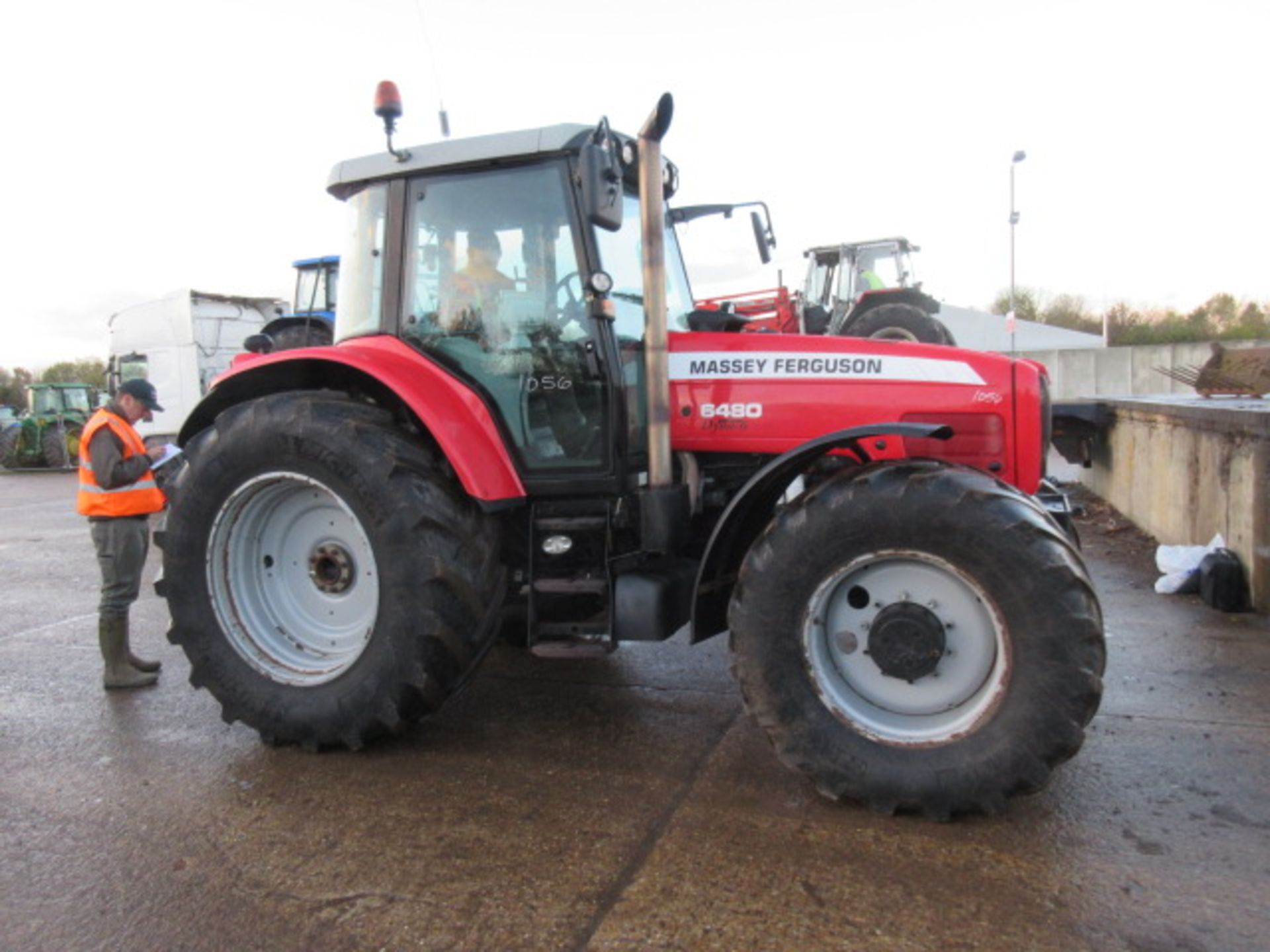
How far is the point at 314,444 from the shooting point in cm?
350

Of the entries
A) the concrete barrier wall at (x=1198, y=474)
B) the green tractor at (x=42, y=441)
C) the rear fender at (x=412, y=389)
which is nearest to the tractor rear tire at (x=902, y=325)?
the concrete barrier wall at (x=1198, y=474)

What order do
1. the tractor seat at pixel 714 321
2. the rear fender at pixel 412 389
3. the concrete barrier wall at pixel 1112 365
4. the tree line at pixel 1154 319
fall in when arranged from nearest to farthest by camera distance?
the rear fender at pixel 412 389 < the tractor seat at pixel 714 321 < the concrete barrier wall at pixel 1112 365 < the tree line at pixel 1154 319

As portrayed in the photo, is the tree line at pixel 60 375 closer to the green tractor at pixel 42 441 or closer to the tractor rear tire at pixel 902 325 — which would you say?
the green tractor at pixel 42 441

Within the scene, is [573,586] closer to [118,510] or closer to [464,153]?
[464,153]

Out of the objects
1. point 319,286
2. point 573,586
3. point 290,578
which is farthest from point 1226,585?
point 319,286

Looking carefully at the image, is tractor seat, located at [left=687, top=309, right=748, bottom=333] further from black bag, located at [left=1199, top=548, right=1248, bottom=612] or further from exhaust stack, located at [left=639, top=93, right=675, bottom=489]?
black bag, located at [left=1199, top=548, right=1248, bottom=612]

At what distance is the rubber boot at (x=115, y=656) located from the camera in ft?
15.1

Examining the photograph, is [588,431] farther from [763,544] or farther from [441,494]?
[763,544]

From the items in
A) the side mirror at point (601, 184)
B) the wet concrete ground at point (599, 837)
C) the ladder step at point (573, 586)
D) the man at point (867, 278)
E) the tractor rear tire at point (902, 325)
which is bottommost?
the wet concrete ground at point (599, 837)

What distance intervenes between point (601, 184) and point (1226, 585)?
4.61m

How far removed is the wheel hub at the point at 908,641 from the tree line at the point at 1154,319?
31.0m

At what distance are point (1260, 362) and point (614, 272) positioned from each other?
26.4ft

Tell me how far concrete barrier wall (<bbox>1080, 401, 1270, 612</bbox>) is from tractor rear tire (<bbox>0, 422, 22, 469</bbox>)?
23422mm

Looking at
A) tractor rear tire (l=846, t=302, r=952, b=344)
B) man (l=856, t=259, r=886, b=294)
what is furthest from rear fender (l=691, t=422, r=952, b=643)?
man (l=856, t=259, r=886, b=294)
